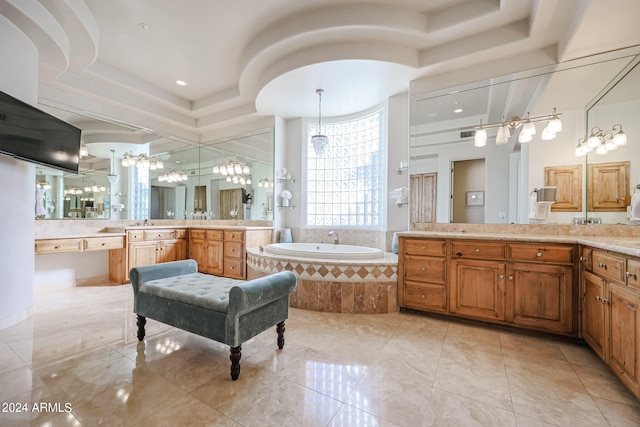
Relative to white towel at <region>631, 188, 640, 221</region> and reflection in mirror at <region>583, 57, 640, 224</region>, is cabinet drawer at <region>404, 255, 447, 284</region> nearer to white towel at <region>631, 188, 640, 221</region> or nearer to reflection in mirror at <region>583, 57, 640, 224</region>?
reflection in mirror at <region>583, 57, 640, 224</region>

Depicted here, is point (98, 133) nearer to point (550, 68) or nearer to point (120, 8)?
point (120, 8)

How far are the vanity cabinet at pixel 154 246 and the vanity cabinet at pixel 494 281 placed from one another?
3.78m

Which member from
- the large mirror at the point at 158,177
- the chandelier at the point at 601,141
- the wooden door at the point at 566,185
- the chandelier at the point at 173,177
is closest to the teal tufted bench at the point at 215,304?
the large mirror at the point at 158,177

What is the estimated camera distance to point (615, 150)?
7.85 ft

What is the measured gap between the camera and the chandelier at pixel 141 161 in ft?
14.9

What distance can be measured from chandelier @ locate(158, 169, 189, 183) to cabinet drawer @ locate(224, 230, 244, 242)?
1.85m

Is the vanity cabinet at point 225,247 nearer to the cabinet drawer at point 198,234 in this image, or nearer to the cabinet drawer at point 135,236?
the cabinet drawer at point 198,234

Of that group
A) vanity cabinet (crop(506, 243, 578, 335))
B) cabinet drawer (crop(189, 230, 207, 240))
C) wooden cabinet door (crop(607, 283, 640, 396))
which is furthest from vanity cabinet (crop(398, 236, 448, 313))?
cabinet drawer (crop(189, 230, 207, 240))

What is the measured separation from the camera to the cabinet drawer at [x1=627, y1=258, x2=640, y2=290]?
149 centimetres

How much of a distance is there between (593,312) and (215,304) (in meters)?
2.72

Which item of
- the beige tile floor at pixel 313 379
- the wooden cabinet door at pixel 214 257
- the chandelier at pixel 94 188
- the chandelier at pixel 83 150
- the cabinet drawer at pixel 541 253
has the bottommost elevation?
the beige tile floor at pixel 313 379

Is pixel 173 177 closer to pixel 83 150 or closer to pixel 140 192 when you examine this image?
pixel 140 192

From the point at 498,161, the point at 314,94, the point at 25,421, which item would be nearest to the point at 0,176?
the point at 25,421

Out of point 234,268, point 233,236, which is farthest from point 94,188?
point 234,268
